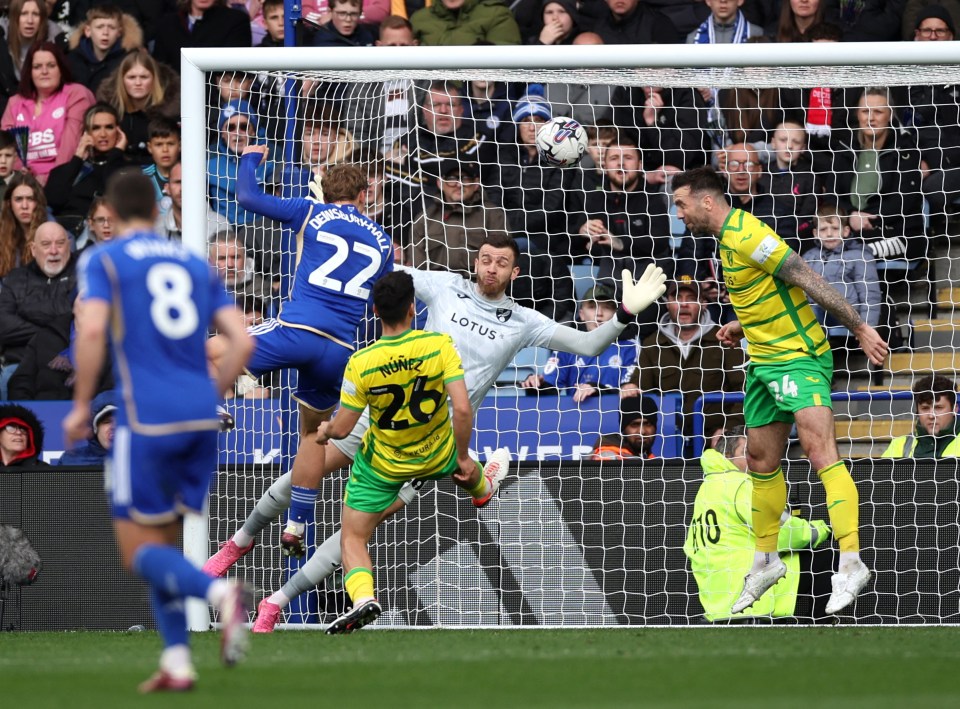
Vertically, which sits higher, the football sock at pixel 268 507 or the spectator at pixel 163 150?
the spectator at pixel 163 150

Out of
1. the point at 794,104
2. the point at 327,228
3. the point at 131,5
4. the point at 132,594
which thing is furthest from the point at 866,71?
the point at 131,5

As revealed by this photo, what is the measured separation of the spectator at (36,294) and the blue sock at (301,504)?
13.3 feet

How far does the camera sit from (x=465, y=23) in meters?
12.7

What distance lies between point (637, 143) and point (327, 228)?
349cm

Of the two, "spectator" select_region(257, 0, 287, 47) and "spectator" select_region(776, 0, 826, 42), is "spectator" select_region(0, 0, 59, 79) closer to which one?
"spectator" select_region(257, 0, 287, 47)

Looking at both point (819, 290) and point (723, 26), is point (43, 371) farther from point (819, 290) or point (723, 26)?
point (819, 290)

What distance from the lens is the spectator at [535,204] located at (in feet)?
36.3

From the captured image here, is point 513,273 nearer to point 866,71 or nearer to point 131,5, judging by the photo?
point 866,71

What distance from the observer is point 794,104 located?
37.7ft

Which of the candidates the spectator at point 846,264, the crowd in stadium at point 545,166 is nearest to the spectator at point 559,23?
the crowd in stadium at point 545,166

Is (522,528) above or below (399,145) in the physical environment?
below

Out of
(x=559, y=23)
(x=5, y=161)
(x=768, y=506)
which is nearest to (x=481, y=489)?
(x=768, y=506)

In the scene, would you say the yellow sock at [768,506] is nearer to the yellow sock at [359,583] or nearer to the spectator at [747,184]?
the yellow sock at [359,583]

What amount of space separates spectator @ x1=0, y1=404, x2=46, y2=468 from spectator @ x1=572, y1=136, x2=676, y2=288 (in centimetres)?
425
